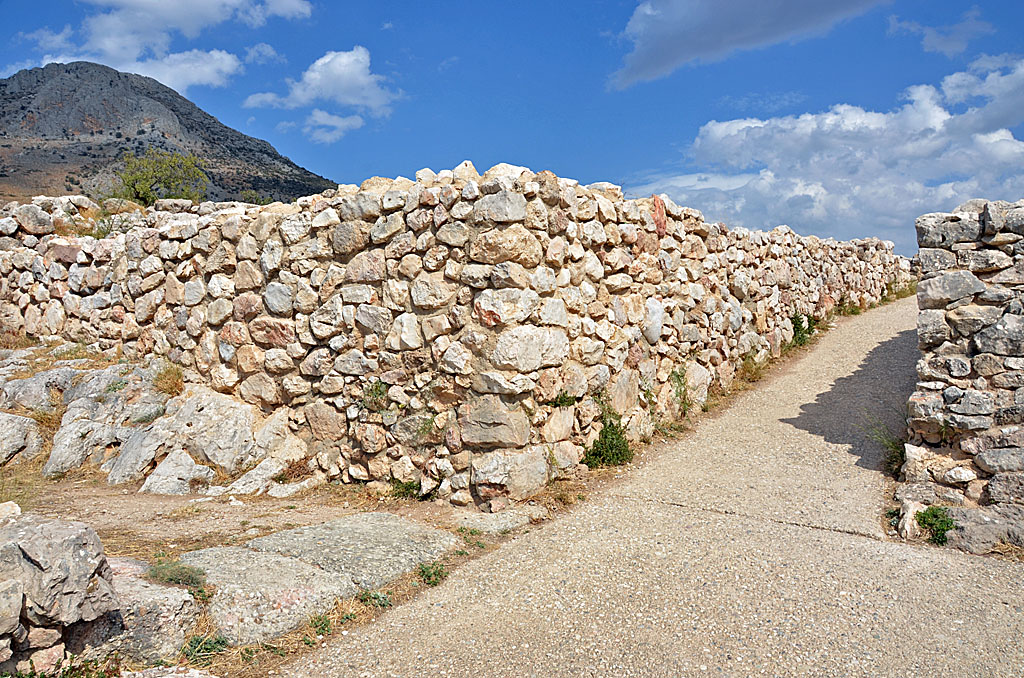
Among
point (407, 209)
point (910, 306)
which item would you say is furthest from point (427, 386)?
point (910, 306)

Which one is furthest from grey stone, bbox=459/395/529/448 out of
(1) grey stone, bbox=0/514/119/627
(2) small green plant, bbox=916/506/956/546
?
(2) small green plant, bbox=916/506/956/546

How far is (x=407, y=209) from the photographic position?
6.52 metres

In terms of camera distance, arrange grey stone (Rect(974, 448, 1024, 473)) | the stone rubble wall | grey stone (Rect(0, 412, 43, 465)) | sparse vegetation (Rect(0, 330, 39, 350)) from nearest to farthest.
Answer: grey stone (Rect(974, 448, 1024, 473)) → the stone rubble wall → grey stone (Rect(0, 412, 43, 465)) → sparse vegetation (Rect(0, 330, 39, 350))

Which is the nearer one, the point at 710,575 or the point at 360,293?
the point at 710,575

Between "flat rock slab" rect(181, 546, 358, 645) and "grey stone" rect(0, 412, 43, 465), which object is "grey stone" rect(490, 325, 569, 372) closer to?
"flat rock slab" rect(181, 546, 358, 645)

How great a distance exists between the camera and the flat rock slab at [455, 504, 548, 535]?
17.9 ft

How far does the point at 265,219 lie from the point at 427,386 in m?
2.97

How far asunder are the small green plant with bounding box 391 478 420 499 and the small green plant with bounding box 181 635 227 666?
2.56 m

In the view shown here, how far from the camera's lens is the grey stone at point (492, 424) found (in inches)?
234

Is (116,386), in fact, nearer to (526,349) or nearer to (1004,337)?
(526,349)

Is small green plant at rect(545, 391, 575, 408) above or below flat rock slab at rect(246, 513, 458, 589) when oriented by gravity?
above

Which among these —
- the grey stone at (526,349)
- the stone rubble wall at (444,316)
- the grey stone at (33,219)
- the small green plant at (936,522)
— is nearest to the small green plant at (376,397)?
the stone rubble wall at (444,316)

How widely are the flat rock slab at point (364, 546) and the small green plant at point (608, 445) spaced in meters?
2.03

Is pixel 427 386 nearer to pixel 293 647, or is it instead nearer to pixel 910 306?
pixel 293 647
